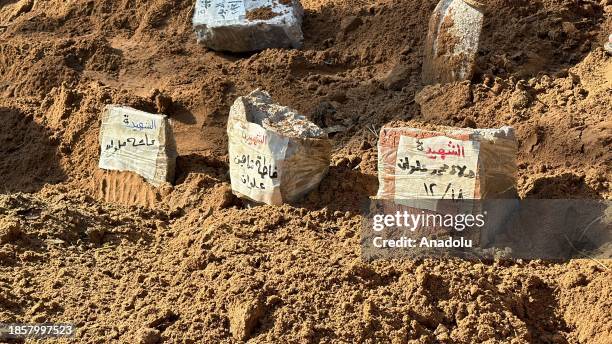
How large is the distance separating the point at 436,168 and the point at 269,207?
79 cm

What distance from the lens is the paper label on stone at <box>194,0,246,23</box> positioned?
20.5 feet

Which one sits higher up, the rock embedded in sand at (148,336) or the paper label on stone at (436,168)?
the paper label on stone at (436,168)

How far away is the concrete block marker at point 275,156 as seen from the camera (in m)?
4.20

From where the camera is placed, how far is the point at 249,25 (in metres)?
6.12

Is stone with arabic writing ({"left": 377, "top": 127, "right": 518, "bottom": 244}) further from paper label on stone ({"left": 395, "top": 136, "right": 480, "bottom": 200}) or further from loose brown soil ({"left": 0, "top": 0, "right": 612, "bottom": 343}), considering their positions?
loose brown soil ({"left": 0, "top": 0, "right": 612, "bottom": 343})

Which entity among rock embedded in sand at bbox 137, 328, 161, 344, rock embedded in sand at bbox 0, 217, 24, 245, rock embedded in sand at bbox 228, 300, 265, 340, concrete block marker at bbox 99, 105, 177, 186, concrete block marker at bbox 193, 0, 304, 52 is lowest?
rock embedded in sand at bbox 137, 328, 161, 344

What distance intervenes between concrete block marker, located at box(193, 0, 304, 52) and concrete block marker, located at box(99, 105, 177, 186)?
136cm

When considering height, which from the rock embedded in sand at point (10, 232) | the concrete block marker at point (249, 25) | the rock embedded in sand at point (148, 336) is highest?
the concrete block marker at point (249, 25)

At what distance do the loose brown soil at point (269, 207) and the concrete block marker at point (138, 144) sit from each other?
82 mm

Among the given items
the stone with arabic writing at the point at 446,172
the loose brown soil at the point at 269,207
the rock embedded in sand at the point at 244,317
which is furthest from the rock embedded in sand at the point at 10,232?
the stone with arabic writing at the point at 446,172

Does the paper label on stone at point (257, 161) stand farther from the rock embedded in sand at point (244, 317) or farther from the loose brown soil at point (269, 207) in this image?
the rock embedded in sand at point (244, 317)

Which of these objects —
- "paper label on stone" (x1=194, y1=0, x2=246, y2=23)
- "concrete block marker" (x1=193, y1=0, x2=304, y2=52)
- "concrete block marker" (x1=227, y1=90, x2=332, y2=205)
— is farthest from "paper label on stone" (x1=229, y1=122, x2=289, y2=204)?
"paper label on stone" (x1=194, y1=0, x2=246, y2=23)

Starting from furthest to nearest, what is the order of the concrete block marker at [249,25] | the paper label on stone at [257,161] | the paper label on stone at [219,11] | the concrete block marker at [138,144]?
the paper label on stone at [219,11]
the concrete block marker at [249,25]
the concrete block marker at [138,144]
the paper label on stone at [257,161]

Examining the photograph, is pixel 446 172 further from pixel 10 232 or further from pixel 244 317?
pixel 10 232
